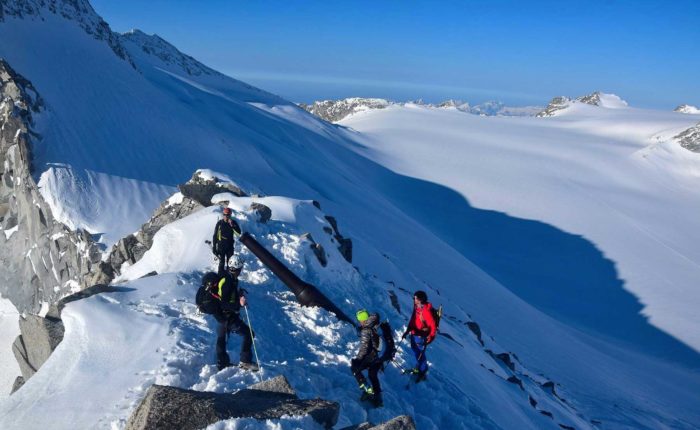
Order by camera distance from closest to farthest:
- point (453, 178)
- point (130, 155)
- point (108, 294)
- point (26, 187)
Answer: point (108, 294) < point (26, 187) < point (130, 155) < point (453, 178)

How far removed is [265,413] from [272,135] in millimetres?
40334

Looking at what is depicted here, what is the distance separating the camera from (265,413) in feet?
21.3

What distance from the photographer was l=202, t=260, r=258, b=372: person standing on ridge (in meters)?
8.44

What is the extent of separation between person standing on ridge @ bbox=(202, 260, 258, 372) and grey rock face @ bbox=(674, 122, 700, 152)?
8611 cm

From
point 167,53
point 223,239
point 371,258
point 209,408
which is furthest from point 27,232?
point 167,53

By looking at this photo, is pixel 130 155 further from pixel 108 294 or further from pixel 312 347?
pixel 312 347

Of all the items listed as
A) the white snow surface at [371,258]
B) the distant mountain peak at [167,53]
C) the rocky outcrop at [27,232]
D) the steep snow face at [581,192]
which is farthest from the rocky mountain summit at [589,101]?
the rocky outcrop at [27,232]

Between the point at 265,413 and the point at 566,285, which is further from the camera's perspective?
the point at 566,285

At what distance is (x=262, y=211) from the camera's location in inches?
555

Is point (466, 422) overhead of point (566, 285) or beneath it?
overhead

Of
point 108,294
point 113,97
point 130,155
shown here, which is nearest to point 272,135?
point 113,97

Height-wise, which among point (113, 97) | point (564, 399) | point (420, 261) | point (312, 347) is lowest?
point (564, 399)

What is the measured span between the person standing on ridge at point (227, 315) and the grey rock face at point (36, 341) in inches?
121

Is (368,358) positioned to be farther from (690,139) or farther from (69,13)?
(690,139)
